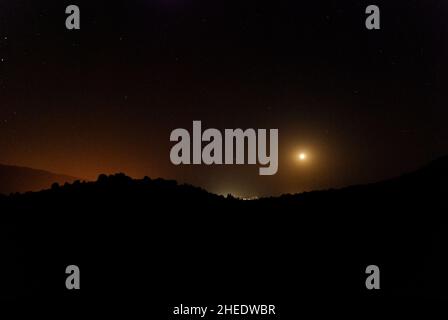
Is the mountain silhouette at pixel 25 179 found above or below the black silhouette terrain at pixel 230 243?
above

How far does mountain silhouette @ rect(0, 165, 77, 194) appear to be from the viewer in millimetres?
2977

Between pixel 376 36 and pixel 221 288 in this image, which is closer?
pixel 221 288

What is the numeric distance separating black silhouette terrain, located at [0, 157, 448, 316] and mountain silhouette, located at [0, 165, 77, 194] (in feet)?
0.28

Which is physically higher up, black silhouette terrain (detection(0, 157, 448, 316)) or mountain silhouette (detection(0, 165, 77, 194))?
mountain silhouette (detection(0, 165, 77, 194))

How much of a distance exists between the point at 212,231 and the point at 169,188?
A: 15.1 inches

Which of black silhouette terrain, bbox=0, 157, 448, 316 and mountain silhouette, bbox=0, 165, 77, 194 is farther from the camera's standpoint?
mountain silhouette, bbox=0, 165, 77, 194

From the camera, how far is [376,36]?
116 inches

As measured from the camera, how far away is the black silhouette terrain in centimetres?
276

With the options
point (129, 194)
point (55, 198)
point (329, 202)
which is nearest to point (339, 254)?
point (329, 202)

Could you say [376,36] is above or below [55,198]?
above

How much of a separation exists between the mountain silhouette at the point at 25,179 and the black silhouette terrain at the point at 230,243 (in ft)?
0.28

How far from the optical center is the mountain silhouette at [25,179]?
298 centimetres
